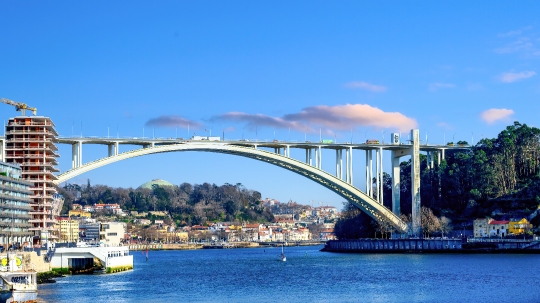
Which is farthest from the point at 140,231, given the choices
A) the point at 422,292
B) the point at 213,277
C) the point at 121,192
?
the point at 422,292

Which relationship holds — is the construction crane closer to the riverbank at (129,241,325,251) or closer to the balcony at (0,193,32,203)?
the balcony at (0,193,32,203)

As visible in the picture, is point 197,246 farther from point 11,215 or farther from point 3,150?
point 11,215

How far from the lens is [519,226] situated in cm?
7769

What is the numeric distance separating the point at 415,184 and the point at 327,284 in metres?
38.7

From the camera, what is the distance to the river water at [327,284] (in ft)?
131

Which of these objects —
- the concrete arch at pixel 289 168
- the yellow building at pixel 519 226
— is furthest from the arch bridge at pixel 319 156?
the yellow building at pixel 519 226

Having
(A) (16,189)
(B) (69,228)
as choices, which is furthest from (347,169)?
(B) (69,228)

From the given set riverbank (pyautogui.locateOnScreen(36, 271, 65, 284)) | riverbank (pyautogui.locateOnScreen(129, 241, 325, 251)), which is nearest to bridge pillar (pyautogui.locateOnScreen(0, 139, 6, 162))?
riverbank (pyautogui.locateOnScreen(36, 271, 65, 284))

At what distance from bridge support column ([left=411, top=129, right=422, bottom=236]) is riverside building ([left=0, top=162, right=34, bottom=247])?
3964 cm

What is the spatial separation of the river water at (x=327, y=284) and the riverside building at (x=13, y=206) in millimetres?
6053

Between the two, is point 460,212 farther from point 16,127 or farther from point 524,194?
point 16,127

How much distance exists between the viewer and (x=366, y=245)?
88.7 m

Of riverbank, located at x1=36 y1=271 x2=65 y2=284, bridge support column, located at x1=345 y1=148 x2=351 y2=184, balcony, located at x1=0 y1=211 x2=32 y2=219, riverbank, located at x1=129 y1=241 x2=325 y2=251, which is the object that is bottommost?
riverbank, located at x1=129 y1=241 x2=325 y2=251

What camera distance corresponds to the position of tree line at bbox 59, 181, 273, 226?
185250 millimetres
